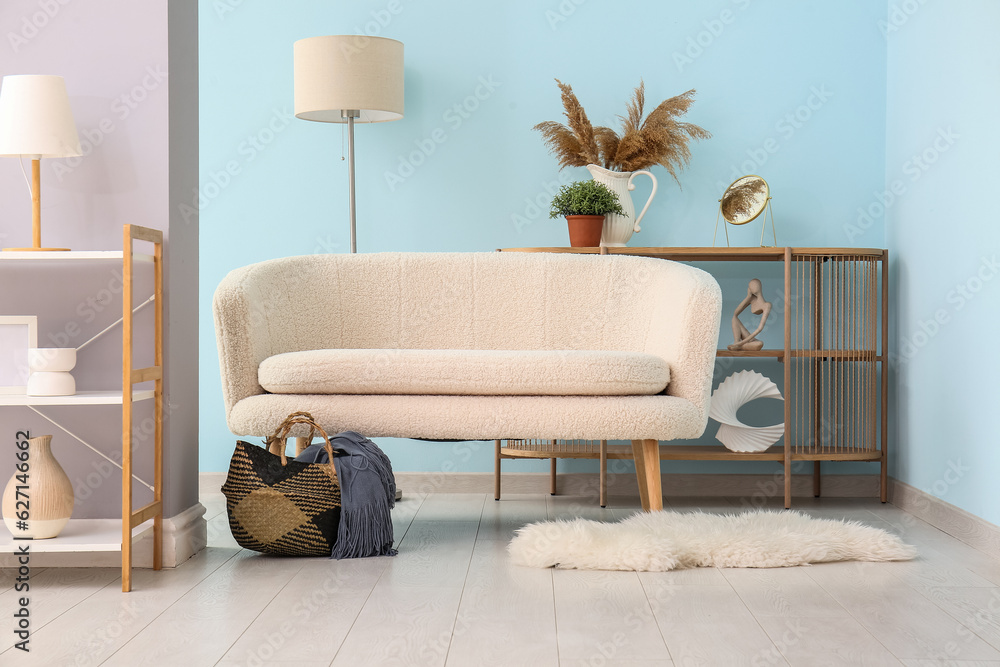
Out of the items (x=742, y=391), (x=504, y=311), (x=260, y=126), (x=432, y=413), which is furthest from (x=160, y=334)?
(x=742, y=391)

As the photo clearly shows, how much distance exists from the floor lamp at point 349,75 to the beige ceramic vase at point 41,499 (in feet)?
4.66

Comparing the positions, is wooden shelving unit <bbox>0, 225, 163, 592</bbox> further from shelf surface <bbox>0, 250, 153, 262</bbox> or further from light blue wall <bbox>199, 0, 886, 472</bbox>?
light blue wall <bbox>199, 0, 886, 472</bbox>

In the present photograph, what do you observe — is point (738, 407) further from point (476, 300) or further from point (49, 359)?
point (49, 359)

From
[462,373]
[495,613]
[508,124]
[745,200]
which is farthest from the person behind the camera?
[508,124]

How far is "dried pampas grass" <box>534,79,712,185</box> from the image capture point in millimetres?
3135

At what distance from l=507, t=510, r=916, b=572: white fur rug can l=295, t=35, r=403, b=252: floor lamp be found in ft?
4.74

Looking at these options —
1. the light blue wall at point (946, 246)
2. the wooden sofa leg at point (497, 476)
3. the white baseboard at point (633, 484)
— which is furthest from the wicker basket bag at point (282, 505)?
the light blue wall at point (946, 246)

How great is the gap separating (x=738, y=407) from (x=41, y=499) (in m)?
2.16

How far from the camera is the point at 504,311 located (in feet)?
9.26

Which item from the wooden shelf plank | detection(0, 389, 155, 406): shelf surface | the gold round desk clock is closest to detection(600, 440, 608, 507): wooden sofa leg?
the wooden shelf plank

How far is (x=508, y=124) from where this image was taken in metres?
3.37

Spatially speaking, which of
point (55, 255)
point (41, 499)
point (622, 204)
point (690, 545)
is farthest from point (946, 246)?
point (41, 499)

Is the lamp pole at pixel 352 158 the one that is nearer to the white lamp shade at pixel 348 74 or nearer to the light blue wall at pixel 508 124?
the white lamp shade at pixel 348 74

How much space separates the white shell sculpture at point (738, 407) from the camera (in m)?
3.03
